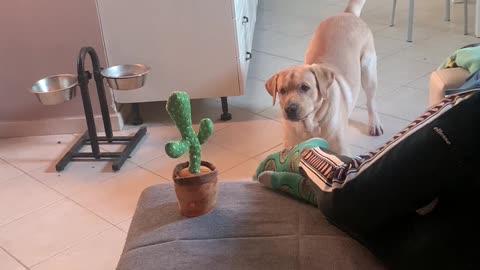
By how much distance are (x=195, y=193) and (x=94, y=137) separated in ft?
4.70

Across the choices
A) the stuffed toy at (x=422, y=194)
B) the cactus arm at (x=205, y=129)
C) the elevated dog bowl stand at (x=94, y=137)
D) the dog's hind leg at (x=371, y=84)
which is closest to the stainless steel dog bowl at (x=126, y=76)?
the elevated dog bowl stand at (x=94, y=137)

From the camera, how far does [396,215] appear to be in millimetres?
1118

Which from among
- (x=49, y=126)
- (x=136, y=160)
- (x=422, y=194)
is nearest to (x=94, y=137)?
(x=136, y=160)

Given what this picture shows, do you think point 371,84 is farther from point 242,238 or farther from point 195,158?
point 242,238

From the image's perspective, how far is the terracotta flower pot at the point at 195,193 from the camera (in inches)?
53.5

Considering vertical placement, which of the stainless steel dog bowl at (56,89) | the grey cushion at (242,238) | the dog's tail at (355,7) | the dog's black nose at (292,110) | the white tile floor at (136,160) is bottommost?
the white tile floor at (136,160)

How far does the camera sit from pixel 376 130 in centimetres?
275

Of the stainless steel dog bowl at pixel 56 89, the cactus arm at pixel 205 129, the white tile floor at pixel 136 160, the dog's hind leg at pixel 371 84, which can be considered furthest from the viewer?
the dog's hind leg at pixel 371 84

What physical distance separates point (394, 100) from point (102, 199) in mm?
1572

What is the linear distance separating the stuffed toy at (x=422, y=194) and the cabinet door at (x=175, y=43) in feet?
5.58

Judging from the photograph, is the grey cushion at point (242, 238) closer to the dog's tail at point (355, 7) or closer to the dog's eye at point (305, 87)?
the dog's eye at point (305, 87)

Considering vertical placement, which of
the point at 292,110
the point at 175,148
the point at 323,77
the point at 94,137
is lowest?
the point at 94,137

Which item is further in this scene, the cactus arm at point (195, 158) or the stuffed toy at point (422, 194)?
the cactus arm at point (195, 158)

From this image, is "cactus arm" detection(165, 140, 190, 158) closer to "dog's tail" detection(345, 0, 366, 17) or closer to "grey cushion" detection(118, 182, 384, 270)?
"grey cushion" detection(118, 182, 384, 270)
